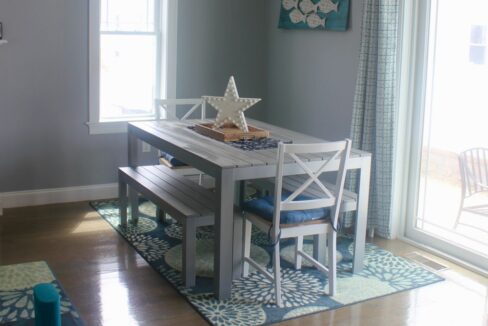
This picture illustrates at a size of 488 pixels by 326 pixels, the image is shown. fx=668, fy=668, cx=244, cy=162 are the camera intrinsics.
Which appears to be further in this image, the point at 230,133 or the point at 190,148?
the point at 230,133

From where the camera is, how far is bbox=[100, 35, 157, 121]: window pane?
18.0ft

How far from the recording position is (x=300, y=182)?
4.30 metres

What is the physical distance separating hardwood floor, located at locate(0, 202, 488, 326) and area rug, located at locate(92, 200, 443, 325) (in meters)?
0.07

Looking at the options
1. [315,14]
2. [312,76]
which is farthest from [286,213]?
[315,14]

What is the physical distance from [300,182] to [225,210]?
3.08 ft

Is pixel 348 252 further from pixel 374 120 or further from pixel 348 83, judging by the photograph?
pixel 348 83

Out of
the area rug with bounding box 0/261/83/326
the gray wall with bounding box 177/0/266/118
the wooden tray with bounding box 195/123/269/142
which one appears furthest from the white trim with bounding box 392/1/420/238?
the area rug with bounding box 0/261/83/326

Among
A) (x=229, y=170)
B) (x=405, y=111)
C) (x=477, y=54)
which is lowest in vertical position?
(x=229, y=170)

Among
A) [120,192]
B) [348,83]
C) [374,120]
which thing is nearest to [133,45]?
[120,192]

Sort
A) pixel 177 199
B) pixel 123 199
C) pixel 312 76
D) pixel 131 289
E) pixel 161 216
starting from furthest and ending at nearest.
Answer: pixel 312 76, pixel 161 216, pixel 123 199, pixel 177 199, pixel 131 289

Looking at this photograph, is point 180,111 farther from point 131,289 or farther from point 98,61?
point 131,289

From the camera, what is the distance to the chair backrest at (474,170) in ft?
13.6

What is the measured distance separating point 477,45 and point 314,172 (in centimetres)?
135

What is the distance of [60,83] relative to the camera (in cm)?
522
